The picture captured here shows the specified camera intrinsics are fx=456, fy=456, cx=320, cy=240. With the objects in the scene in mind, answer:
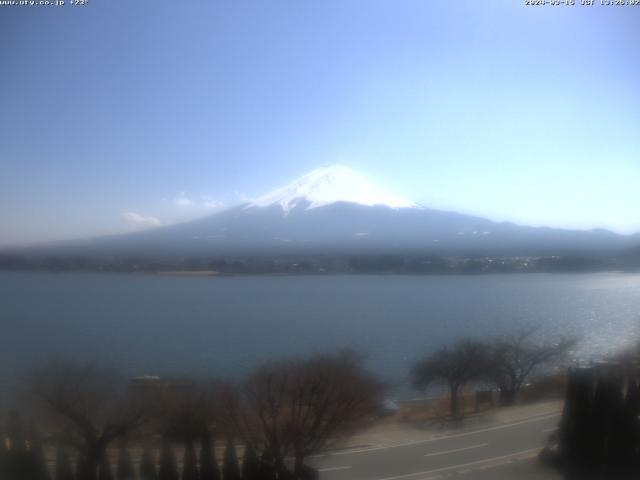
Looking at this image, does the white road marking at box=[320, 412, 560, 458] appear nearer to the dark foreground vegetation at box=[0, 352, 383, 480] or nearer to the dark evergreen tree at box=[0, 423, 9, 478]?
the dark foreground vegetation at box=[0, 352, 383, 480]

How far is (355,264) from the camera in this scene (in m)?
2.38

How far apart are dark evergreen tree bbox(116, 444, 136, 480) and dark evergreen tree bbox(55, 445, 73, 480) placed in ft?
0.69

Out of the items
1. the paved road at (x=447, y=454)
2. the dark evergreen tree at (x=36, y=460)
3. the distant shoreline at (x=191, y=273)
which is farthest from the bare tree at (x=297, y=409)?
the dark evergreen tree at (x=36, y=460)

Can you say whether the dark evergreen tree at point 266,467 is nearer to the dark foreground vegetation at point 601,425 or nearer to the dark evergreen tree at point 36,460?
the dark evergreen tree at point 36,460

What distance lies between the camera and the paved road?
2049 millimetres

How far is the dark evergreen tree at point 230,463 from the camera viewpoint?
198cm

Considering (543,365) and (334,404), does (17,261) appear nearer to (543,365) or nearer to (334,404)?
(334,404)

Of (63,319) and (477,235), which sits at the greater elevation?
(477,235)

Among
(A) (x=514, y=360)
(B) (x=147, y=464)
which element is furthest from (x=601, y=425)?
(B) (x=147, y=464)

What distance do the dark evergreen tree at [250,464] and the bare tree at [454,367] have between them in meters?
0.81

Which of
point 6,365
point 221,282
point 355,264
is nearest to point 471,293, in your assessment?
point 355,264

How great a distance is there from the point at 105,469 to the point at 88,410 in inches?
10.6

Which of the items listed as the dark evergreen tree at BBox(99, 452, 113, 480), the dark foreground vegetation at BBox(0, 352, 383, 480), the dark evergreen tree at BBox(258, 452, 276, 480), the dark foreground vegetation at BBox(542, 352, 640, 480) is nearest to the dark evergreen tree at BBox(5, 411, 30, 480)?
the dark foreground vegetation at BBox(0, 352, 383, 480)

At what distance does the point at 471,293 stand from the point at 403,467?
96cm
